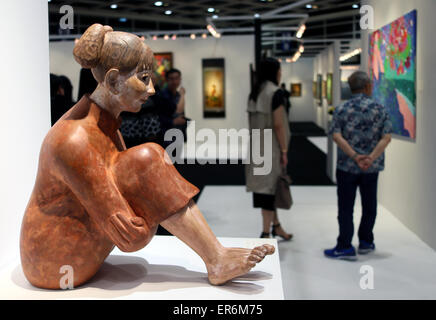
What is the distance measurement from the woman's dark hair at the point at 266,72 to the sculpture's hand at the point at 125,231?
9.06ft

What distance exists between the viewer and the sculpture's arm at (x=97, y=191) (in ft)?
4.47

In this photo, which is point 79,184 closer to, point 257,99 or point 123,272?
point 123,272

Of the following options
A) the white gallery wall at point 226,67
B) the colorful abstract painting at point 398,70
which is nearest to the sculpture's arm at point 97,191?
the colorful abstract painting at point 398,70

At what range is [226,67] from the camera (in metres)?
11.7

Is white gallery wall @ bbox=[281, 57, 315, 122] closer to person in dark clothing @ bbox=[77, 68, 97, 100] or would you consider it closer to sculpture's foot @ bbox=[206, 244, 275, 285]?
person in dark clothing @ bbox=[77, 68, 97, 100]

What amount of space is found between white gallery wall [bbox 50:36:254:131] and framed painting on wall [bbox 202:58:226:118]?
106 mm

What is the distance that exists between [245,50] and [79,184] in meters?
10.7

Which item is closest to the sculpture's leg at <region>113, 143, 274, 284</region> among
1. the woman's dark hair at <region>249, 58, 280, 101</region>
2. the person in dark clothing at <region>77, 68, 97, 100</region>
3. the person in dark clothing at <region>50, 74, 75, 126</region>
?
the person in dark clothing at <region>77, 68, 97, 100</region>

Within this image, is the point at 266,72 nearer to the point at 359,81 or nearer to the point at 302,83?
the point at 359,81

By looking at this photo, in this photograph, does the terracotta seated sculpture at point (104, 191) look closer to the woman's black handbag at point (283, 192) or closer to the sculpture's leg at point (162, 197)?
the sculpture's leg at point (162, 197)

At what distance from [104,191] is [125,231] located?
0.13 metres

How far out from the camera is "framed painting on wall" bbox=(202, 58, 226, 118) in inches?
461
